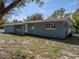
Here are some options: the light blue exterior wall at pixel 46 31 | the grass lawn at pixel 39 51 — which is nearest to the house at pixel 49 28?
the light blue exterior wall at pixel 46 31

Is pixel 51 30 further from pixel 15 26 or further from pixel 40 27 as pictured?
pixel 15 26

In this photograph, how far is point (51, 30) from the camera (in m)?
27.8

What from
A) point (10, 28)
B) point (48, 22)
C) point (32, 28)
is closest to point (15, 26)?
point (10, 28)

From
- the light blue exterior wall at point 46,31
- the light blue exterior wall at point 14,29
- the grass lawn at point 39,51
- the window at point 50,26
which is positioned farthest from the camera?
the light blue exterior wall at point 14,29

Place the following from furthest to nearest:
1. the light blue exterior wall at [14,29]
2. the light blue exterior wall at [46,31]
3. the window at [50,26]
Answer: the light blue exterior wall at [14,29], the window at [50,26], the light blue exterior wall at [46,31]

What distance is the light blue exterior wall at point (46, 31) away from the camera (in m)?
26.1

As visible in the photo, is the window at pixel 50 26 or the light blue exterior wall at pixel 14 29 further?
the light blue exterior wall at pixel 14 29

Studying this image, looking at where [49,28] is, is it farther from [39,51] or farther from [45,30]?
[39,51]

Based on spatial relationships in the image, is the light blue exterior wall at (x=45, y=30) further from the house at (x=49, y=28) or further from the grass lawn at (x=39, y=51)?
the grass lawn at (x=39, y=51)

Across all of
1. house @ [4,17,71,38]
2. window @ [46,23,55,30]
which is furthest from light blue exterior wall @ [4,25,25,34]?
window @ [46,23,55,30]

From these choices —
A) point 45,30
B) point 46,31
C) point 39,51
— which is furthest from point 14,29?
point 39,51

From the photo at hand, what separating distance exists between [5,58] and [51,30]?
56.9ft

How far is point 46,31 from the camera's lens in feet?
95.3

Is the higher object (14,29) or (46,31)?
(14,29)
